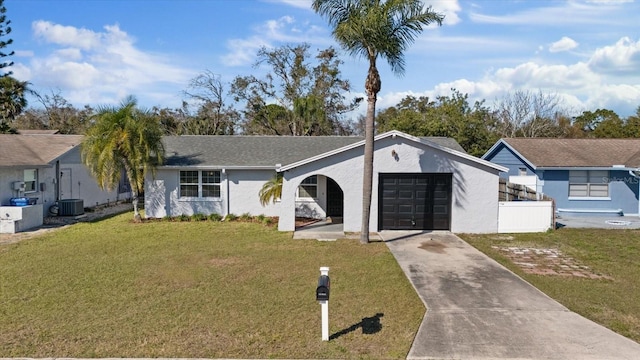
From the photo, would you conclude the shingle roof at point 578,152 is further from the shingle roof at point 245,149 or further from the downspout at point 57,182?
the downspout at point 57,182

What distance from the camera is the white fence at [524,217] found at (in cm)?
1595

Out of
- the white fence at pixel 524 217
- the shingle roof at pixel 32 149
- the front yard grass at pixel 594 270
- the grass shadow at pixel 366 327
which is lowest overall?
the grass shadow at pixel 366 327

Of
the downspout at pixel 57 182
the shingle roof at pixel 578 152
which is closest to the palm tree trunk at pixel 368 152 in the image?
the shingle roof at pixel 578 152

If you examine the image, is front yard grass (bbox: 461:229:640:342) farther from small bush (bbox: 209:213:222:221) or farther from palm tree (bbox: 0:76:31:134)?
palm tree (bbox: 0:76:31:134)

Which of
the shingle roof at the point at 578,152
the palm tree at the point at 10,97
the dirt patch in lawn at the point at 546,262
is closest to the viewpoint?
the dirt patch in lawn at the point at 546,262

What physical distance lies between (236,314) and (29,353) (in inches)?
115

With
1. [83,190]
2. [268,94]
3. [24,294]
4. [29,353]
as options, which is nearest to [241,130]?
[268,94]

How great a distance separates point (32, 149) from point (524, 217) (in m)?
21.2

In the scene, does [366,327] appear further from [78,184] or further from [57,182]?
[78,184]

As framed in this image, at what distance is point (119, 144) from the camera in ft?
57.1

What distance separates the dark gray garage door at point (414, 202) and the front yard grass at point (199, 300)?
8.81 ft

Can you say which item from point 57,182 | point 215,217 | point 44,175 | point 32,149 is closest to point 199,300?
point 215,217

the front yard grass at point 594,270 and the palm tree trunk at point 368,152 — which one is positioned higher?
the palm tree trunk at point 368,152

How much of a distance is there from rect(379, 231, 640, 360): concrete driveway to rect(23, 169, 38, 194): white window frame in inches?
655
